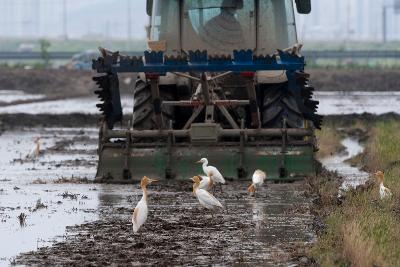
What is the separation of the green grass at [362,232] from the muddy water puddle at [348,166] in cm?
147

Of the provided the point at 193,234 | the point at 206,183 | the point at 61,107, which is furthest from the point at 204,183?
the point at 61,107

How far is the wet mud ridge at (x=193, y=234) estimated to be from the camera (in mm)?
12742

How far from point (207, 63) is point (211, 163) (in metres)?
1.62

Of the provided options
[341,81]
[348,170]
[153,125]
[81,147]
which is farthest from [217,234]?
[341,81]

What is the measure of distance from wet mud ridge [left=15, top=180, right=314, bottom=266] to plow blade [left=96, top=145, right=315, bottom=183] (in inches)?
43.3

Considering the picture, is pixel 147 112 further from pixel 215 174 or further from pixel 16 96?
pixel 16 96

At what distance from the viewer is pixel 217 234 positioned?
14555mm

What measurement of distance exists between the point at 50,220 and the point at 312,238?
335 cm

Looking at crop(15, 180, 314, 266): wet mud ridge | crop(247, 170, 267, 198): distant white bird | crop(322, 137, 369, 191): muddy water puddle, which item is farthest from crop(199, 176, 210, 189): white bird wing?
crop(322, 137, 369, 191): muddy water puddle

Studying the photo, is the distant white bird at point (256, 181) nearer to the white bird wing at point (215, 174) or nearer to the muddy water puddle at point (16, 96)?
the white bird wing at point (215, 174)

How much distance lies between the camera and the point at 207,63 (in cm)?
1933

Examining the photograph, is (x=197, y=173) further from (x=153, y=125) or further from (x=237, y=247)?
(x=237, y=247)

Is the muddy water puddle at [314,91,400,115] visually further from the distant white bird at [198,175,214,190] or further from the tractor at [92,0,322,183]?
the distant white bird at [198,175,214,190]

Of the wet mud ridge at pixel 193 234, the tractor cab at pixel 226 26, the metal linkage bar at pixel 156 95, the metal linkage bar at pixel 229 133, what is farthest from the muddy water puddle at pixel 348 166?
the metal linkage bar at pixel 156 95
